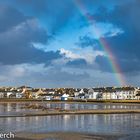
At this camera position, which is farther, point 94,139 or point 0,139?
point 94,139

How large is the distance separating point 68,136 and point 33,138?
12.6 ft

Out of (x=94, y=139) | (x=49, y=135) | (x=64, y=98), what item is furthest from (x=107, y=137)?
(x=64, y=98)

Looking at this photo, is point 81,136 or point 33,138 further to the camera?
point 81,136

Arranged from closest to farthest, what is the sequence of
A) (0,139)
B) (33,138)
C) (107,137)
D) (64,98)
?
(0,139) < (33,138) < (107,137) < (64,98)

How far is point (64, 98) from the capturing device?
197750 mm

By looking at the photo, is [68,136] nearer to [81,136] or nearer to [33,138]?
[81,136]

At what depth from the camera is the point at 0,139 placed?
30.4 m

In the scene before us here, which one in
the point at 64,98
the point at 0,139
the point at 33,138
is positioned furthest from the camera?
the point at 64,98

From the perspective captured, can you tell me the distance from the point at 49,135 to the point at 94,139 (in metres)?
4.54

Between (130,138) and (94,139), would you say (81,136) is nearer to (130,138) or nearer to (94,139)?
(94,139)

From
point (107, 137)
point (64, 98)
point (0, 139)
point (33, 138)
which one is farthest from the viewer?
point (64, 98)

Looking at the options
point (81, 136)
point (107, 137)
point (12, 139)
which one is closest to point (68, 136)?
point (81, 136)

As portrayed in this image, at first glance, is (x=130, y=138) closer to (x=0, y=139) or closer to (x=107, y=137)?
(x=107, y=137)

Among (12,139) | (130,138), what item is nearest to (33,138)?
(12,139)
